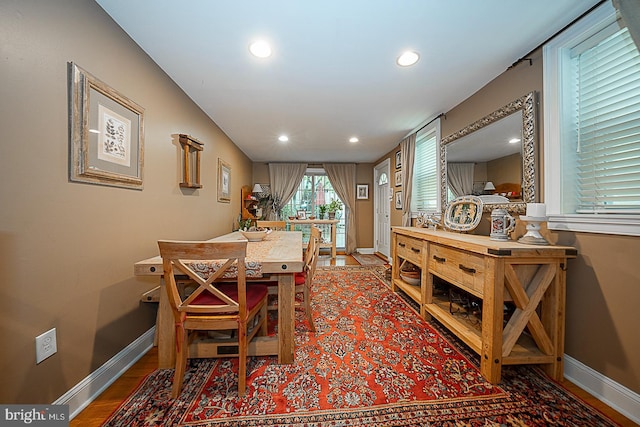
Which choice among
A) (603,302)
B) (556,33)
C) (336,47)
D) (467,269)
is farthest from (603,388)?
(336,47)

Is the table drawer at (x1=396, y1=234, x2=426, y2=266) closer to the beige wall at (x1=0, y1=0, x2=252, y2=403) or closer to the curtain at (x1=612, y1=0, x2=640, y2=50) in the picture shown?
the curtain at (x1=612, y1=0, x2=640, y2=50)

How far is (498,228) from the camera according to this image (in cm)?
180

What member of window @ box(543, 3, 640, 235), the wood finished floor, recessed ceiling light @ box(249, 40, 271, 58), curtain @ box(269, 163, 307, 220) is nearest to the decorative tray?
window @ box(543, 3, 640, 235)

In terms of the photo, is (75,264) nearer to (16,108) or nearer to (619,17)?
(16,108)

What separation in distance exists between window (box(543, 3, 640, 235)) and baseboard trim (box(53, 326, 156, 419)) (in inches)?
119

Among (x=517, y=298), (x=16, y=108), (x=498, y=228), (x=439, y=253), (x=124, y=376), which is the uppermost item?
(x=16, y=108)

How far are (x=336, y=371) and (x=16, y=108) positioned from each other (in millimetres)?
2118

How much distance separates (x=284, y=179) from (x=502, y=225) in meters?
4.69

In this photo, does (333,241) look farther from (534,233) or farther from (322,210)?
(534,233)

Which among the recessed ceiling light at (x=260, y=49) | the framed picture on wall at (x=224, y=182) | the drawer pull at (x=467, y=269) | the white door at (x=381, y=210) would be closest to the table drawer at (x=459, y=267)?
the drawer pull at (x=467, y=269)

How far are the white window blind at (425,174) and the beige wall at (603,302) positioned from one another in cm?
141

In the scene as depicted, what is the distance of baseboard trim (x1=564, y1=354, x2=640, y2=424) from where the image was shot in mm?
1210

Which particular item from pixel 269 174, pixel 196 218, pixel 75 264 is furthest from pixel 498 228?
pixel 269 174

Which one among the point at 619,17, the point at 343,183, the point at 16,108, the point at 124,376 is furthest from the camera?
the point at 343,183
